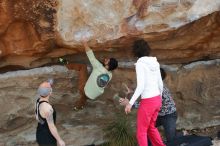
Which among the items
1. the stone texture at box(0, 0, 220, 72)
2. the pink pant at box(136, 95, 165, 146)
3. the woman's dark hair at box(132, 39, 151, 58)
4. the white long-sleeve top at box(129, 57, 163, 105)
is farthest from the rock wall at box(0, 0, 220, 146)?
the pink pant at box(136, 95, 165, 146)

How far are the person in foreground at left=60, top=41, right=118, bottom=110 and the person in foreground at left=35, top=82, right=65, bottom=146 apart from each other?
103 cm

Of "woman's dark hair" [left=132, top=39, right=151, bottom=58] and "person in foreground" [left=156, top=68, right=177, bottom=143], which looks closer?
"woman's dark hair" [left=132, top=39, right=151, bottom=58]

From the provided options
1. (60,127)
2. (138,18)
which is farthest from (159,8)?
(60,127)

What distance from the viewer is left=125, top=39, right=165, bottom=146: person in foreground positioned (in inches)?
233

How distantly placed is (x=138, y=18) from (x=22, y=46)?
1447mm

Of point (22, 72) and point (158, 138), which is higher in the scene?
point (22, 72)

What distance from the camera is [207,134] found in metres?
7.80

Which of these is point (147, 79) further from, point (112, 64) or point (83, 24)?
point (83, 24)

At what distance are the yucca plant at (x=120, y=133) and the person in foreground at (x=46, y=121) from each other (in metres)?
1.68

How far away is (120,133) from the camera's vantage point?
7.29m

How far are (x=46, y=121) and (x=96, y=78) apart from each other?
1195 millimetres

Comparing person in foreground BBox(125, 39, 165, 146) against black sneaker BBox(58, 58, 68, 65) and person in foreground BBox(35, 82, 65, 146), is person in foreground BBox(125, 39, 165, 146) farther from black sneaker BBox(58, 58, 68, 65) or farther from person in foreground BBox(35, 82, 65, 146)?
black sneaker BBox(58, 58, 68, 65)

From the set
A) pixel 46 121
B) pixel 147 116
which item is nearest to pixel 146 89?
pixel 147 116

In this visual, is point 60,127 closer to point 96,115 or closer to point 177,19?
point 96,115
